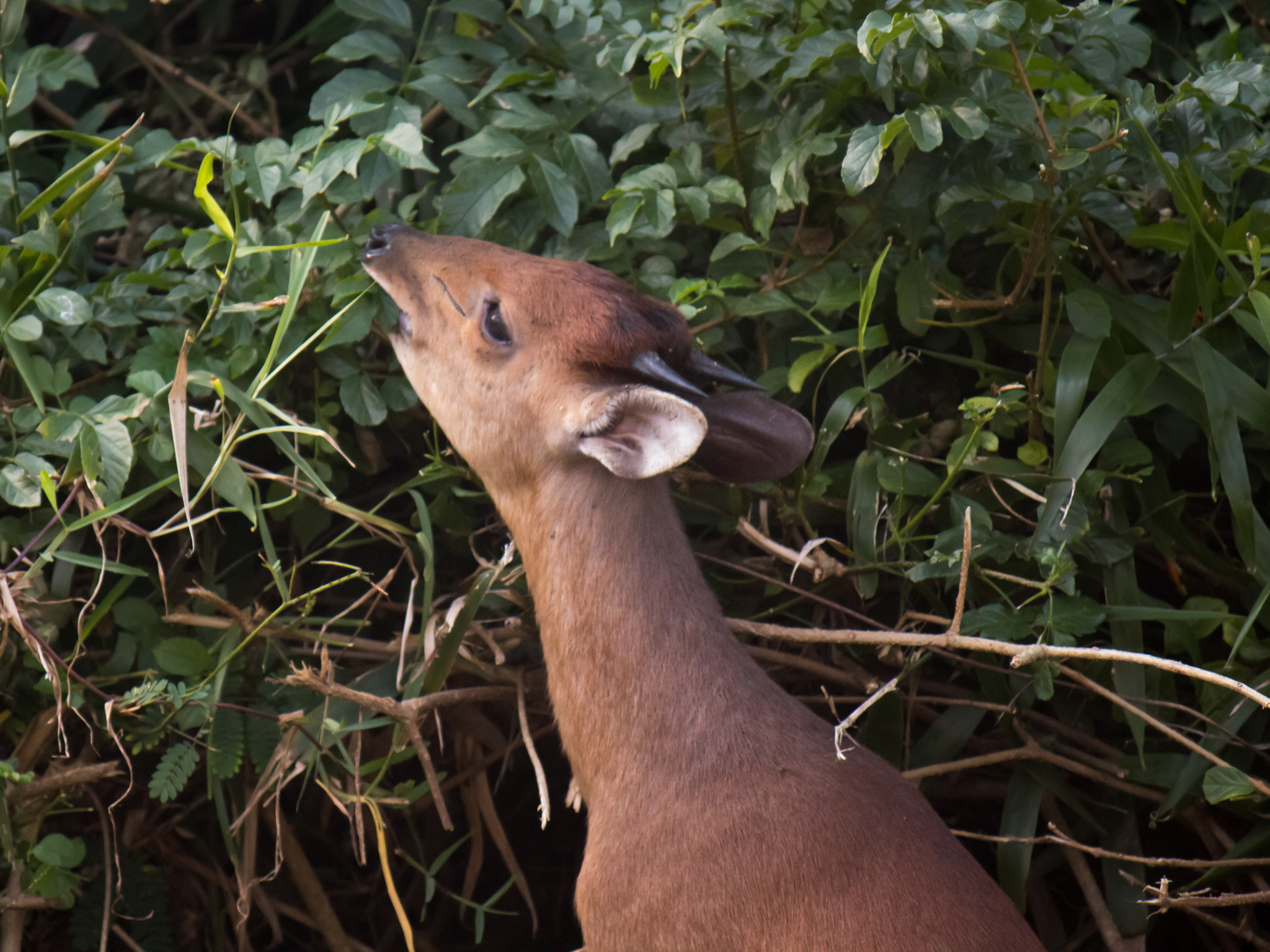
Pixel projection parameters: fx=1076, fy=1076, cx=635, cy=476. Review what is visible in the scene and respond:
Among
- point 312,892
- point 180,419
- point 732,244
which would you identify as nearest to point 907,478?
point 732,244

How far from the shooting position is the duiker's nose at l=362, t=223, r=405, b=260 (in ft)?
6.58

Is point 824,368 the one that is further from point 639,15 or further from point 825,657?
point 639,15

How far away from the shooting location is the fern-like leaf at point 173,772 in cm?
199

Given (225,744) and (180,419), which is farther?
(225,744)

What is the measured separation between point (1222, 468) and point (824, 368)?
767 millimetres

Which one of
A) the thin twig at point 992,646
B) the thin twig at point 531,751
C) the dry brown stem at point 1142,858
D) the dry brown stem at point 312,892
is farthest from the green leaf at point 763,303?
the dry brown stem at point 312,892

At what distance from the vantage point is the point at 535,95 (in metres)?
2.32

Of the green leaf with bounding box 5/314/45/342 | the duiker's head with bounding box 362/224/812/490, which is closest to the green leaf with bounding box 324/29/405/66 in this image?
the duiker's head with bounding box 362/224/812/490

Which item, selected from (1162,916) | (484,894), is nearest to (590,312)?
(484,894)

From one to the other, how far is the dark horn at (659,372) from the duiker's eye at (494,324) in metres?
0.25

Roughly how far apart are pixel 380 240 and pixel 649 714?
1.01m

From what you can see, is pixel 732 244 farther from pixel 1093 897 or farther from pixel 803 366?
pixel 1093 897

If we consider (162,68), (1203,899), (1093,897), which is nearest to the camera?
(1203,899)

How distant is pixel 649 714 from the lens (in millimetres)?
1778
